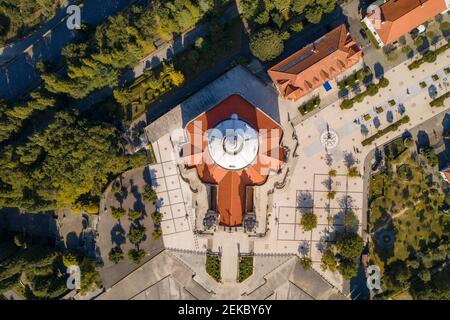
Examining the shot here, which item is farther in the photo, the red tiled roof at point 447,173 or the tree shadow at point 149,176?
the tree shadow at point 149,176

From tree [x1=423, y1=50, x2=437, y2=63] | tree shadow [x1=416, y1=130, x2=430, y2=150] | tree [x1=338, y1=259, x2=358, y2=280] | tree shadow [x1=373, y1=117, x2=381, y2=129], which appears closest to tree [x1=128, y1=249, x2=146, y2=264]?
tree [x1=338, y1=259, x2=358, y2=280]

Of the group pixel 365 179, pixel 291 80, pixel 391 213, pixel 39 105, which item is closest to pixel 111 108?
pixel 39 105

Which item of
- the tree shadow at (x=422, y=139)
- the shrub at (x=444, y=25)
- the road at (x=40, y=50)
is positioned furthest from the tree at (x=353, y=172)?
the road at (x=40, y=50)

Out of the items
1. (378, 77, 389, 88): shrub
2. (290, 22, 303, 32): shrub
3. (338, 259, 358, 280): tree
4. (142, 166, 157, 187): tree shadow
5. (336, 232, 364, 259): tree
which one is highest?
(290, 22, 303, 32): shrub

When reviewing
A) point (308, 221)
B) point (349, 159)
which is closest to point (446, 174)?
point (349, 159)

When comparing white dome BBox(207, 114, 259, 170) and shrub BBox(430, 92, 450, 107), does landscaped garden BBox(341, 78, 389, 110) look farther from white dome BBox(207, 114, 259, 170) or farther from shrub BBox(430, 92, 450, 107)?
white dome BBox(207, 114, 259, 170)

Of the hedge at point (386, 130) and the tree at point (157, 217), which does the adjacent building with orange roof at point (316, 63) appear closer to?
the hedge at point (386, 130)
